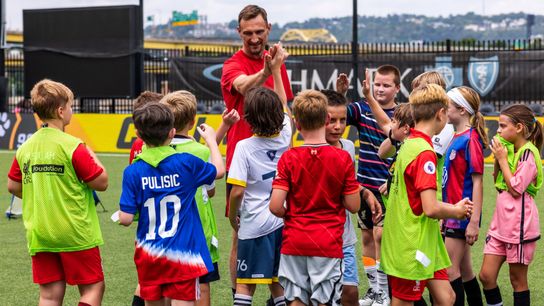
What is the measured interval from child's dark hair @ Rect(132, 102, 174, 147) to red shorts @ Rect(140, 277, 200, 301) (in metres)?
0.82

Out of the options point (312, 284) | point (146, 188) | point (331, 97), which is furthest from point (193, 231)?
point (331, 97)

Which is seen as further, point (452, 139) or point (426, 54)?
point (426, 54)

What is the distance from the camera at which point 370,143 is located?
722cm

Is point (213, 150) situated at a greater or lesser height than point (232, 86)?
lesser

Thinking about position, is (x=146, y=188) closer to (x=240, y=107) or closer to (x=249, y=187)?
(x=249, y=187)

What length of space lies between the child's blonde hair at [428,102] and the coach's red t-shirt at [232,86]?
4.50 ft

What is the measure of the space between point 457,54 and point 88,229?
17.6 metres

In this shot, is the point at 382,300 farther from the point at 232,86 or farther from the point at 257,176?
the point at 232,86

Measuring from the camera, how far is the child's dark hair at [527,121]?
6.75 meters

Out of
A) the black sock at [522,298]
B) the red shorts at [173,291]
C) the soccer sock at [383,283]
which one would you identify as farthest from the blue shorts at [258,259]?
the black sock at [522,298]

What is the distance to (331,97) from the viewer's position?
6.34 m

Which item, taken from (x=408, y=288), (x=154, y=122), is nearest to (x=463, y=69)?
(x=408, y=288)

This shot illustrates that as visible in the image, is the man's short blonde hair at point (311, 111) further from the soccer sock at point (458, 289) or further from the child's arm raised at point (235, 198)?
the soccer sock at point (458, 289)

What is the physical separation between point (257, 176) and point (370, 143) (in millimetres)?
1422
